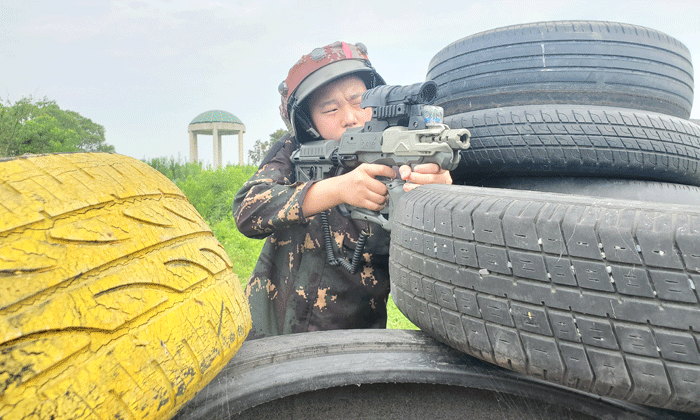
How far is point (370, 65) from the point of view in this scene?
6.21ft

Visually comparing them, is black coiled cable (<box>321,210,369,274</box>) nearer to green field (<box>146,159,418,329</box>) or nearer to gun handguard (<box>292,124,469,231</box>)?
gun handguard (<box>292,124,469,231</box>)

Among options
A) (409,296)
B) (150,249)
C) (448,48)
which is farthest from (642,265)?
(448,48)

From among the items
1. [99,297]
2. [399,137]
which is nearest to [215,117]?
[399,137]

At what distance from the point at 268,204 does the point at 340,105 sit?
57 cm

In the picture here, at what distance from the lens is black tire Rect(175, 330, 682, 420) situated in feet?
2.87

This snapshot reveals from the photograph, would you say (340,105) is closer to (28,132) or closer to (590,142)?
(590,142)

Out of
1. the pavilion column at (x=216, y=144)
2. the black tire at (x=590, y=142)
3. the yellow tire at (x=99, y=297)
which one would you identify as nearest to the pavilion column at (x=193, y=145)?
the pavilion column at (x=216, y=144)

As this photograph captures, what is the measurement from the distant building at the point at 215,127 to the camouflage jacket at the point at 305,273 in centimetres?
693

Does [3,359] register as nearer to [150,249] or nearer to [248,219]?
[150,249]

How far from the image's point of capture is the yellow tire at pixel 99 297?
0.49 meters

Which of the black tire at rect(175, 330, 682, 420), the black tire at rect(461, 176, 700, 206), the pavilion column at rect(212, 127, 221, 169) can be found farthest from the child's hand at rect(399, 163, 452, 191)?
the pavilion column at rect(212, 127, 221, 169)

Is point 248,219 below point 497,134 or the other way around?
A: below

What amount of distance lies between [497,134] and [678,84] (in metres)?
0.82

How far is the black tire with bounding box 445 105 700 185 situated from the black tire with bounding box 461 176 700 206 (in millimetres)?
25
